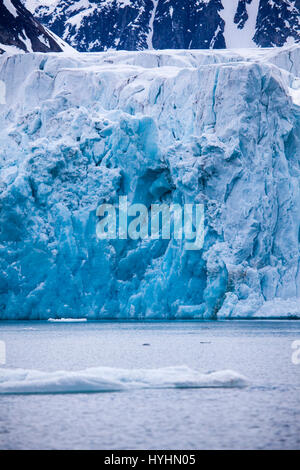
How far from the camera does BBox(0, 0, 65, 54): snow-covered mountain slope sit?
174 feet

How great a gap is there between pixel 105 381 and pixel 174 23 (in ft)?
246

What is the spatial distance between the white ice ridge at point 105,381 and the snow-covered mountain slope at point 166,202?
592 inches

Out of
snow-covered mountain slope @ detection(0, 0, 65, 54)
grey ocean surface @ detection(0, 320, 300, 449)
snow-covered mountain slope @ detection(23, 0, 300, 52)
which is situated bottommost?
grey ocean surface @ detection(0, 320, 300, 449)

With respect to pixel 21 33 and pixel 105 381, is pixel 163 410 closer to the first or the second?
pixel 105 381

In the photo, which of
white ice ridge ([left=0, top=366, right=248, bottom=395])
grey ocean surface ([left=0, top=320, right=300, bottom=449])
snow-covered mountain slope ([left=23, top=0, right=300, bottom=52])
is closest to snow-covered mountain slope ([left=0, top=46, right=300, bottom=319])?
grey ocean surface ([left=0, top=320, right=300, bottom=449])

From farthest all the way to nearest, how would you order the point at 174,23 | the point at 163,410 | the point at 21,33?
the point at 174,23 < the point at 21,33 < the point at 163,410

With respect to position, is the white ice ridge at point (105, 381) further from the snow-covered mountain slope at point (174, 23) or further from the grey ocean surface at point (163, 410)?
the snow-covered mountain slope at point (174, 23)

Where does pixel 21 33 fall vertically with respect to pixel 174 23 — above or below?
below

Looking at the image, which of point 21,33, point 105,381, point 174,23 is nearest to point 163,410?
point 105,381

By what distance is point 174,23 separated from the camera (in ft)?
275

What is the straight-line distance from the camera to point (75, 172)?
99.9 feet

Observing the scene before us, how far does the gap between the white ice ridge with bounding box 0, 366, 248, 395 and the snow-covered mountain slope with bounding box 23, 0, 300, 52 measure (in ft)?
220

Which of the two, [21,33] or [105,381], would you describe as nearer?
[105,381]

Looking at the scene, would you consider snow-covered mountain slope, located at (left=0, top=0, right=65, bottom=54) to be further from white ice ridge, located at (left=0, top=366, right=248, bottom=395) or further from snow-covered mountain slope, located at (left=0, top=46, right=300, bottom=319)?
white ice ridge, located at (left=0, top=366, right=248, bottom=395)
